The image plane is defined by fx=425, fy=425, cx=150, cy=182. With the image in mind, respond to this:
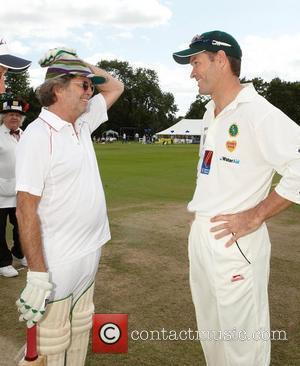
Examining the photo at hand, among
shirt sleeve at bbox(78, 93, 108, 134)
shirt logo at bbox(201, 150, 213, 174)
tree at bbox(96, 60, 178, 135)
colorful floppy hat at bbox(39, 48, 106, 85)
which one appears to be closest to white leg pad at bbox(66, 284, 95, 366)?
shirt logo at bbox(201, 150, 213, 174)

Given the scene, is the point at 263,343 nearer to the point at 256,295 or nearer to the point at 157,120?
the point at 256,295

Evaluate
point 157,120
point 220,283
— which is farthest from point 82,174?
point 157,120

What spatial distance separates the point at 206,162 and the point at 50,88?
1171mm

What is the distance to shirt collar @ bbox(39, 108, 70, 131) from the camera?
8.87 ft

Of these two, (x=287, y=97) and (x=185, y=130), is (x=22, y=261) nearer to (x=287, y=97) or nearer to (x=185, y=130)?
(x=185, y=130)

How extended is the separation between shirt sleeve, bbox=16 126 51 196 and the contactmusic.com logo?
4.69ft

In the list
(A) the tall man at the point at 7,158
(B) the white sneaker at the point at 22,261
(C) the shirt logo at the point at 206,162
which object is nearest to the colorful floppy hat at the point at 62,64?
(C) the shirt logo at the point at 206,162

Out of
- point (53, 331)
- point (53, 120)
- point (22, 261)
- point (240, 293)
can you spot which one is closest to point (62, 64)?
point (53, 120)

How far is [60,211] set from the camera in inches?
107

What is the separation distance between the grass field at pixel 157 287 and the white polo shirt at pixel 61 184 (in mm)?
1431

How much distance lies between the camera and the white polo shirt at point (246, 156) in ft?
8.45

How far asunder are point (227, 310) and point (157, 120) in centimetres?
10690

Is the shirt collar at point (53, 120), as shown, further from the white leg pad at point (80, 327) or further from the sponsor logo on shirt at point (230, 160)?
the white leg pad at point (80, 327)

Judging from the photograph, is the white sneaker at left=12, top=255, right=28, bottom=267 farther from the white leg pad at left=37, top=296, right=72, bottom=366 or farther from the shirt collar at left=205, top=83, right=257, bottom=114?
the shirt collar at left=205, top=83, right=257, bottom=114
